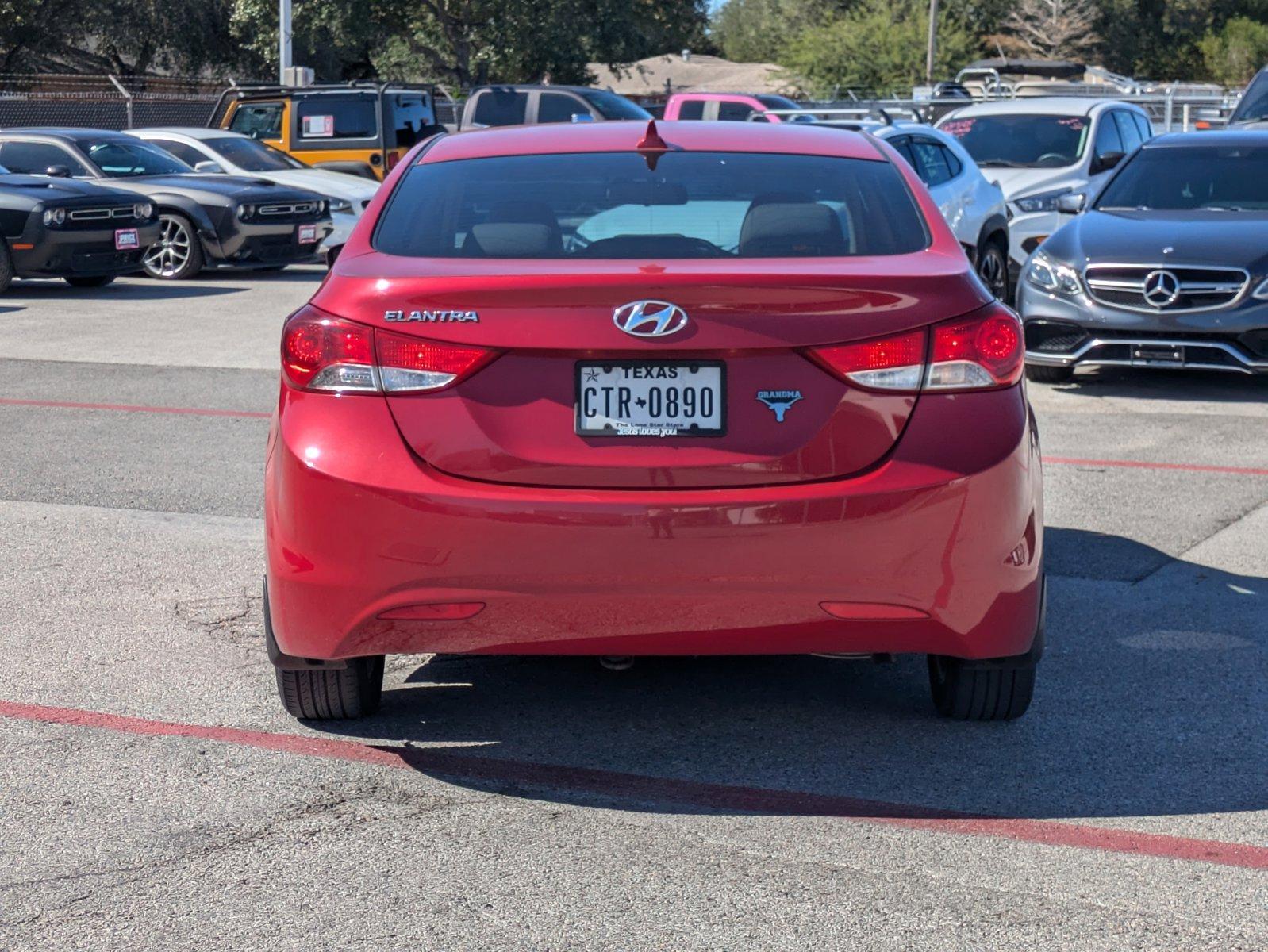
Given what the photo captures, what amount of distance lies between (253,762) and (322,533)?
2.23 ft

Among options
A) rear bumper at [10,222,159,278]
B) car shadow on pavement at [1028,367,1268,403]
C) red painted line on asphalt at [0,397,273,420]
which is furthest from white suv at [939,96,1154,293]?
rear bumper at [10,222,159,278]

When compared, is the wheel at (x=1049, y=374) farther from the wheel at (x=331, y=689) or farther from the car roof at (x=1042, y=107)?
the wheel at (x=331, y=689)

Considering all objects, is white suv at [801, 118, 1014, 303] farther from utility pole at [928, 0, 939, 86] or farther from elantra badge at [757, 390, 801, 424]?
utility pole at [928, 0, 939, 86]

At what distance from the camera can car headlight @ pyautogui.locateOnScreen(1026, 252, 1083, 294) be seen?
34.9ft

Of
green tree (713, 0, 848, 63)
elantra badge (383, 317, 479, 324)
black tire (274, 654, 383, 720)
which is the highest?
green tree (713, 0, 848, 63)

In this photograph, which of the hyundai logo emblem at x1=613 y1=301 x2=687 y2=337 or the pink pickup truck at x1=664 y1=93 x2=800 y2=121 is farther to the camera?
the pink pickup truck at x1=664 y1=93 x2=800 y2=121

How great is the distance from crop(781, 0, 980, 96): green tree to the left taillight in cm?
5647

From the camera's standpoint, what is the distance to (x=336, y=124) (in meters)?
23.2

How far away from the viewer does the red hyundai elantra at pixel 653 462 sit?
12.9 ft

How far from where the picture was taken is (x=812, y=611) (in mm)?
3998

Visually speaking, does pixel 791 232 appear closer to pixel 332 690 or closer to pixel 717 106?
pixel 332 690

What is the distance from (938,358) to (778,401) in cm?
39

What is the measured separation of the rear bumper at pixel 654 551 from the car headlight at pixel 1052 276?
6788 mm

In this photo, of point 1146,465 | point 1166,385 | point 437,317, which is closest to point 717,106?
point 1166,385
